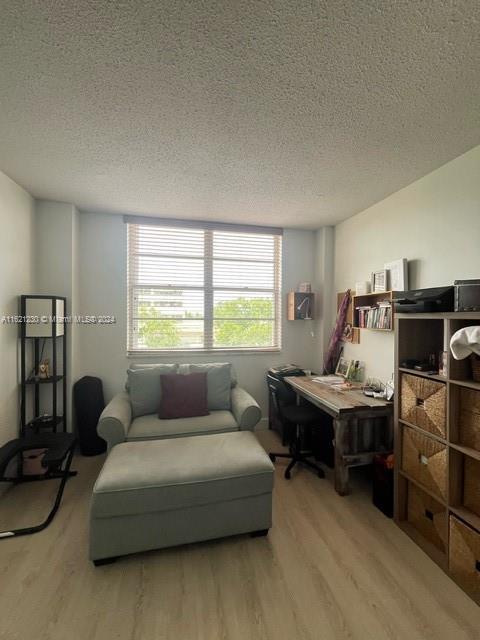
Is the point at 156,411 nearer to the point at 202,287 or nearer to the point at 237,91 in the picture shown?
the point at 202,287

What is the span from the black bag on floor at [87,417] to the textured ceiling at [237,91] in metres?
2.04

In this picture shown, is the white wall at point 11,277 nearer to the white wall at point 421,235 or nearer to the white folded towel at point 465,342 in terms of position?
the white folded towel at point 465,342

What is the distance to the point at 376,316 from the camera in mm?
2756

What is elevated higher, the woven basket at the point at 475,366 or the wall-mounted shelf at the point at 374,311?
the wall-mounted shelf at the point at 374,311

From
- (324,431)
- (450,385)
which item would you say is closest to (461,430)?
(450,385)

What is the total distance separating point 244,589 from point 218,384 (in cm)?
167

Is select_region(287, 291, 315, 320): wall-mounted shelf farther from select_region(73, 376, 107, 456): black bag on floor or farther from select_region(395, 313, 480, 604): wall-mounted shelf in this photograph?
select_region(73, 376, 107, 456): black bag on floor

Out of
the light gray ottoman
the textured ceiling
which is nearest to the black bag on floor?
the light gray ottoman

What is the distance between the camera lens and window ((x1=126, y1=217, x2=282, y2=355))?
11.3 feet

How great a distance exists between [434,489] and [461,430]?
0.42m

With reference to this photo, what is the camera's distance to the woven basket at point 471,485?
1.54m

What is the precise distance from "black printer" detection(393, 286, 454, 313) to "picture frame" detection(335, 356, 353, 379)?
4.54ft

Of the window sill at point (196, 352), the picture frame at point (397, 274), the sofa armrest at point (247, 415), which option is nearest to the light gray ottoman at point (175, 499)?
the sofa armrest at point (247, 415)

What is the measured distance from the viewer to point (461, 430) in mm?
1624
